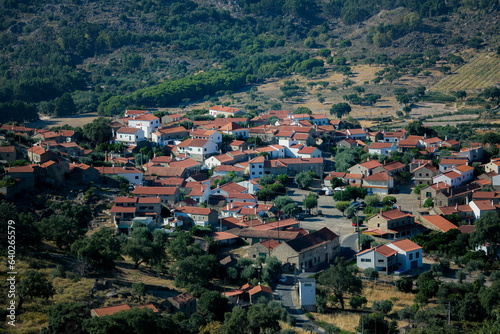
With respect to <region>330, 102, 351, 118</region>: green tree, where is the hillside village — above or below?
above

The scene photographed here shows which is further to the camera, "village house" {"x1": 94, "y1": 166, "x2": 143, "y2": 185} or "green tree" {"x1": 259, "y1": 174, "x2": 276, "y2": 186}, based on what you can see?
"green tree" {"x1": 259, "y1": 174, "x2": 276, "y2": 186}

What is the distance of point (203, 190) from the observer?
51438 millimetres

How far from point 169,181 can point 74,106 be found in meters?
43.2

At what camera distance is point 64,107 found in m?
90.0

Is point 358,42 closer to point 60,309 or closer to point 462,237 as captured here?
point 462,237

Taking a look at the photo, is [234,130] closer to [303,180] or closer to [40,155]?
[303,180]

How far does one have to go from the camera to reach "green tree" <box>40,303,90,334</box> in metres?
28.8

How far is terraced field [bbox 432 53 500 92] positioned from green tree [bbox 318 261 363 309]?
7229 centimetres

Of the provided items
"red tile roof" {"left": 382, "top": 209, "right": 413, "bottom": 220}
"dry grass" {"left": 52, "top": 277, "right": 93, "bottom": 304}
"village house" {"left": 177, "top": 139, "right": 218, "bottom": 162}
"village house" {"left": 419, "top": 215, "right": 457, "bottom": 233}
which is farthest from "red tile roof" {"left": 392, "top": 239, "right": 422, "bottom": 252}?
"village house" {"left": 177, "top": 139, "right": 218, "bottom": 162}

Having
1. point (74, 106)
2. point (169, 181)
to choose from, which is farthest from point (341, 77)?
point (169, 181)

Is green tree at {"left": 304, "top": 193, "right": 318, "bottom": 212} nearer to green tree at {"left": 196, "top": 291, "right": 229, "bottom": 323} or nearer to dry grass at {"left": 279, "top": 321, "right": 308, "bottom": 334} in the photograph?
green tree at {"left": 196, "top": 291, "right": 229, "bottom": 323}

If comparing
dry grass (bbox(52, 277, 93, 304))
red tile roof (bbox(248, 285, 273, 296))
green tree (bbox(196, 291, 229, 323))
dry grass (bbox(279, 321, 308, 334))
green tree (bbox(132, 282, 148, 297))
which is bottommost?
dry grass (bbox(279, 321, 308, 334))

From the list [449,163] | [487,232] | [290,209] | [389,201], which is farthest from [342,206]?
[449,163]

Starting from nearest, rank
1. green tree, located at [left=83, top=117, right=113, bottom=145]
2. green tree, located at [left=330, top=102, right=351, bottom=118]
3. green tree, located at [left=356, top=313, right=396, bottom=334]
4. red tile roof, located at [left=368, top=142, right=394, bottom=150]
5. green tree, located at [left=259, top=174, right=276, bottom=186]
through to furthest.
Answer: green tree, located at [left=356, top=313, right=396, bottom=334]
green tree, located at [left=259, top=174, right=276, bottom=186]
red tile roof, located at [left=368, top=142, right=394, bottom=150]
green tree, located at [left=83, top=117, right=113, bottom=145]
green tree, located at [left=330, top=102, right=351, bottom=118]
